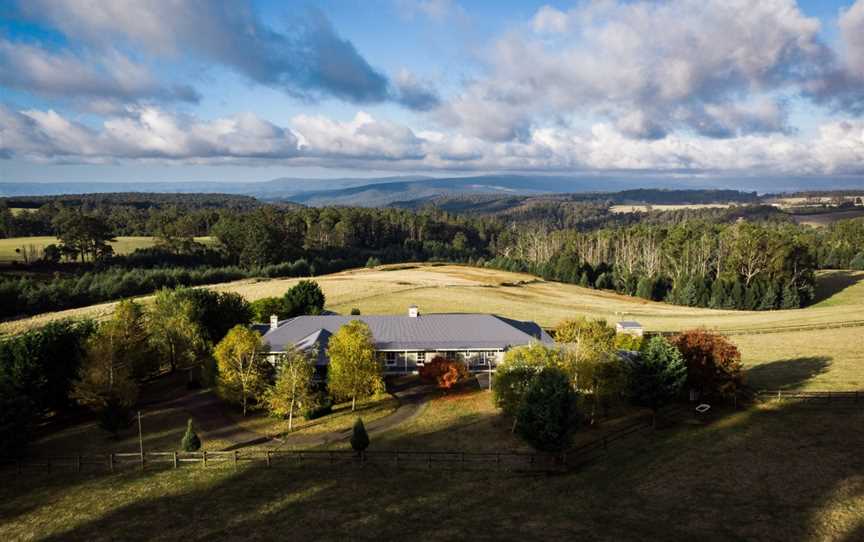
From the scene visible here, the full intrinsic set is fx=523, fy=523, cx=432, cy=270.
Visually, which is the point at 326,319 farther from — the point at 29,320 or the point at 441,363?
the point at 29,320

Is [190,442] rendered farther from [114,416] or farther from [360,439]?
[360,439]

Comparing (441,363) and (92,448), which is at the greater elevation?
→ (441,363)

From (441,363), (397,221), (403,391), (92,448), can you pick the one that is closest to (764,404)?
(441,363)

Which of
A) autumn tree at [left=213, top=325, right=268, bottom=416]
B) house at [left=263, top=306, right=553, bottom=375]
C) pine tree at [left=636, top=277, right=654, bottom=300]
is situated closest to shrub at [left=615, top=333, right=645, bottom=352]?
house at [left=263, top=306, right=553, bottom=375]

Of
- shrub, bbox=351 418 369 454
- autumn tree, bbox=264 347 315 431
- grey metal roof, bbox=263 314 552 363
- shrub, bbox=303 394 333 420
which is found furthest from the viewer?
grey metal roof, bbox=263 314 552 363

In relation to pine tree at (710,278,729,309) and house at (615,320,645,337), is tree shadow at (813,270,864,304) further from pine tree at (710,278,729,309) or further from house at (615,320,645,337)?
house at (615,320,645,337)

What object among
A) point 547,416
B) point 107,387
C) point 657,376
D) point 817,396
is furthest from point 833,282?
point 107,387

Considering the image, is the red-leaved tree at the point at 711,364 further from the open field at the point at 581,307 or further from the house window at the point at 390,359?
the house window at the point at 390,359
